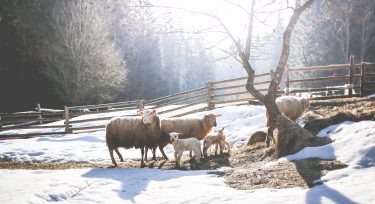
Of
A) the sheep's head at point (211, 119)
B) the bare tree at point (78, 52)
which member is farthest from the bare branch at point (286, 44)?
the bare tree at point (78, 52)

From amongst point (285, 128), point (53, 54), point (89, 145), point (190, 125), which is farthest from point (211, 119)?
point (53, 54)

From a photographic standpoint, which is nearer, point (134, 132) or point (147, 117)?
point (147, 117)

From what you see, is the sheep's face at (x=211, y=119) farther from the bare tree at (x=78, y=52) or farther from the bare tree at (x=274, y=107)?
the bare tree at (x=78, y=52)

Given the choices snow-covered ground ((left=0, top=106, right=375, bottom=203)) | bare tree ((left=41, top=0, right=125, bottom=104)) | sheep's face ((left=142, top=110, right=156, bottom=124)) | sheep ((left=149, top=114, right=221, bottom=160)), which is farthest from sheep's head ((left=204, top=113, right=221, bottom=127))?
bare tree ((left=41, top=0, right=125, bottom=104))

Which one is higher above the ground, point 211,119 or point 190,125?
point 211,119

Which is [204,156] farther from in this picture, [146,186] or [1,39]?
[1,39]

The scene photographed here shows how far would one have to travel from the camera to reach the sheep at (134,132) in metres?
9.83

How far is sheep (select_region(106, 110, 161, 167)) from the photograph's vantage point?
9.83 m

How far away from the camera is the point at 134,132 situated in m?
9.95

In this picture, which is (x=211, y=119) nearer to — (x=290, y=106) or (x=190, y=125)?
(x=190, y=125)

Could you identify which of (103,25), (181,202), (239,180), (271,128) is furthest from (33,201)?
(103,25)

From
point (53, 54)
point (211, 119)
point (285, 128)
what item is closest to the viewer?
point (285, 128)

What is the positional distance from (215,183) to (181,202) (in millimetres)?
1099

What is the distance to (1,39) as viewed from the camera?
29625 mm
